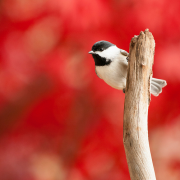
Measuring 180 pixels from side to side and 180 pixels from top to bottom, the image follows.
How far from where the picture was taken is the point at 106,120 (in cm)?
148

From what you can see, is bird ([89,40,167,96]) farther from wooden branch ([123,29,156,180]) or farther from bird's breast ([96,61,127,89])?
wooden branch ([123,29,156,180])

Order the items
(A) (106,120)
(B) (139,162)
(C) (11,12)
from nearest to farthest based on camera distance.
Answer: (B) (139,162), (C) (11,12), (A) (106,120)

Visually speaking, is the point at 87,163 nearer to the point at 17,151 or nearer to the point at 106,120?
the point at 106,120

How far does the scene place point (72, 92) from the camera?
142cm

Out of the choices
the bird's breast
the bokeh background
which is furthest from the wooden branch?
the bokeh background

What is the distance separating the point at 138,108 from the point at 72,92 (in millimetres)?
660

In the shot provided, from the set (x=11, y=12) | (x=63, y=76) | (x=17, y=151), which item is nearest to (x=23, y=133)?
(x=17, y=151)

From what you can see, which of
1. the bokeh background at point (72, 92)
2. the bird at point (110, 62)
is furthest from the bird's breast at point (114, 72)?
the bokeh background at point (72, 92)

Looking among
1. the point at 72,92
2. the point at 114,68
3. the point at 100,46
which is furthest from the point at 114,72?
the point at 72,92

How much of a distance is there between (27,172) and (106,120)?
1.82 ft

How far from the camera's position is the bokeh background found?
136cm

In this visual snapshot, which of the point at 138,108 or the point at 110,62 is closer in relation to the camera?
the point at 138,108

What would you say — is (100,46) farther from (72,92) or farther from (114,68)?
(72,92)

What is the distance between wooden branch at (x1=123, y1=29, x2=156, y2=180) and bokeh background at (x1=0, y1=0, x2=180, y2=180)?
635 millimetres
